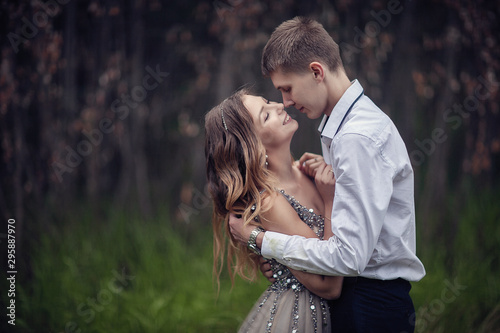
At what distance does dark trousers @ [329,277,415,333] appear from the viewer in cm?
191

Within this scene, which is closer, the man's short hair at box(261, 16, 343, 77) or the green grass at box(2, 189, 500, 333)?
the man's short hair at box(261, 16, 343, 77)

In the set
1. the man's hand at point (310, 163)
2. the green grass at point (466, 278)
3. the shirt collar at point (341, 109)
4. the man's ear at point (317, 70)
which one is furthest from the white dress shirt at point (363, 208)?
the green grass at point (466, 278)

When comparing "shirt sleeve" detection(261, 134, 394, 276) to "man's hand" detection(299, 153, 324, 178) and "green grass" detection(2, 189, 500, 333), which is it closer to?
"man's hand" detection(299, 153, 324, 178)

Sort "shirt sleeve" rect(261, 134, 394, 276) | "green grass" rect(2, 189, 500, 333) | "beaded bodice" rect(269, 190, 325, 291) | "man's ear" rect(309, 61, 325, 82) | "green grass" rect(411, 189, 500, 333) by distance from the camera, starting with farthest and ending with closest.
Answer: "green grass" rect(2, 189, 500, 333) < "green grass" rect(411, 189, 500, 333) < "beaded bodice" rect(269, 190, 325, 291) < "man's ear" rect(309, 61, 325, 82) < "shirt sleeve" rect(261, 134, 394, 276)

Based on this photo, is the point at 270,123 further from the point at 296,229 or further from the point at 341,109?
the point at 296,229

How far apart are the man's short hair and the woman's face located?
241mm

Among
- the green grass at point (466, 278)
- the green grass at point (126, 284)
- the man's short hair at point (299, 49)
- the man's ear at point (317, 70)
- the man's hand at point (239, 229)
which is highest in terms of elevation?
the man's short hair at point (299, 49)

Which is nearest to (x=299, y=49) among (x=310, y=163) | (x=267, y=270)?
(x=310, y=163)

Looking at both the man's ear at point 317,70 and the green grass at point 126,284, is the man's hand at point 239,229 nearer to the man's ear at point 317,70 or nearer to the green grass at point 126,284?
the man's ear at point 317,70

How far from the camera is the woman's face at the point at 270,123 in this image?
219 cm

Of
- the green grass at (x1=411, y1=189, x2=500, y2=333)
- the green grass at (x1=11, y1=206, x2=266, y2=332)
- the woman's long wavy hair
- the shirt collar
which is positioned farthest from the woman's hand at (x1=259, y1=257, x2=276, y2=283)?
the green grass at (x1=411, y1=189, x2=500, y2=333)

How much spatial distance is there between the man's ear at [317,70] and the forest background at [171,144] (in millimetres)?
2130

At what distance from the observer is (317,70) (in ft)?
6.31

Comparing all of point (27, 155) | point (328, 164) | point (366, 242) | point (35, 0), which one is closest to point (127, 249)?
point (27, 155)
